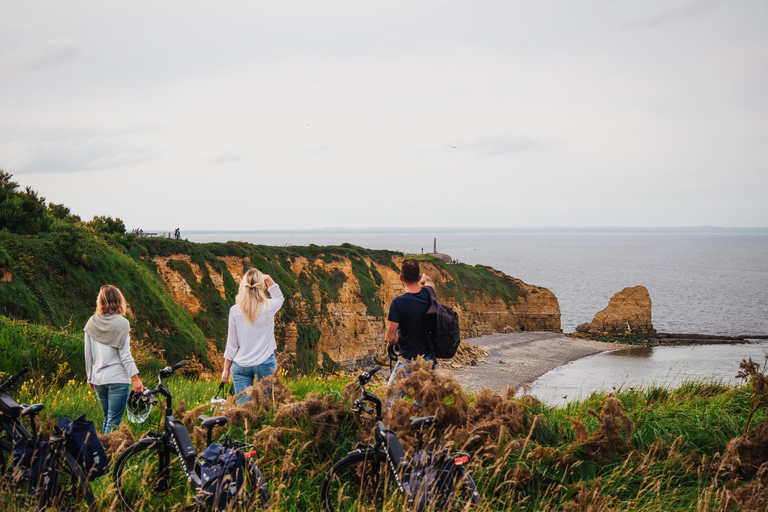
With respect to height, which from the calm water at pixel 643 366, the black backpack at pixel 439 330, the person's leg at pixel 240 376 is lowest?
the calm water at pixel 643 366

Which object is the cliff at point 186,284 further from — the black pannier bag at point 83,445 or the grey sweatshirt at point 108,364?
the black pannier bag at point 83,445

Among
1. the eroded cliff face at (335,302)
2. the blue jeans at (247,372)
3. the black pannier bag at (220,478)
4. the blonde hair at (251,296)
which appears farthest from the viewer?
the eroded cliff face at (335,302)

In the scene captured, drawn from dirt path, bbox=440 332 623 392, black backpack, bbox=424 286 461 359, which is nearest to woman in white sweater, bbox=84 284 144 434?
black backpack, bbox=424 286 461 359

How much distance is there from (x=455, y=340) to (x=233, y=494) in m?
3.36

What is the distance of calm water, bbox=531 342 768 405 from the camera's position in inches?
1459

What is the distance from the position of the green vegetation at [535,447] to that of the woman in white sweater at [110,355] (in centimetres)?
48

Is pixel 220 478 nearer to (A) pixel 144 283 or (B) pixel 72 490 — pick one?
(B) pixel 72 490

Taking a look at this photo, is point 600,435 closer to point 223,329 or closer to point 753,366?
point 753,366

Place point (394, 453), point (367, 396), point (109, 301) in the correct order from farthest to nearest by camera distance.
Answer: point (109, 301)
point (367, 396)
point (394, 453)

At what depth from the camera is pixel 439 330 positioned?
21.9 ft

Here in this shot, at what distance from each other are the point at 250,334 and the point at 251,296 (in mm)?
502

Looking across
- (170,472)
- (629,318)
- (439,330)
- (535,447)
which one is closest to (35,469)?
(170,472)

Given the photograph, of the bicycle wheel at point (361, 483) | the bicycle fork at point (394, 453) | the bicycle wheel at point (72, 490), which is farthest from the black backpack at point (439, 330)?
the bicycle wheel at point (72, 490)

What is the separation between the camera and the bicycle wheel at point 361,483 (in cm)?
470
